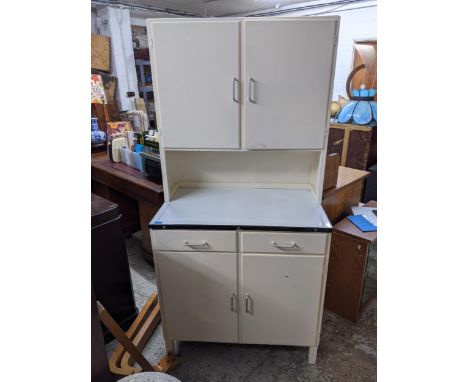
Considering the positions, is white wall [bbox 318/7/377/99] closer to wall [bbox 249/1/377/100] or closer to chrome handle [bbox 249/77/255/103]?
wall [bbox 249/1/377/100]

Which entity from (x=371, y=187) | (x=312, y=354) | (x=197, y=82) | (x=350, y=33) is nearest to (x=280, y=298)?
(x=312, y=354)

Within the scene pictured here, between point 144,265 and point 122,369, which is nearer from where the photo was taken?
point 122,369

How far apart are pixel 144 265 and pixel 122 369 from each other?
103cm

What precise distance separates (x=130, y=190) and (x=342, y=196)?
150 cm

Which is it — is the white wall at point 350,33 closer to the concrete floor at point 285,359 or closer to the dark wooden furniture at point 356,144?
the dark wooden furniture at point 356,144

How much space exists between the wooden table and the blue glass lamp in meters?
2.51

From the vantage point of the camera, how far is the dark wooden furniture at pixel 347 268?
68.2 inches

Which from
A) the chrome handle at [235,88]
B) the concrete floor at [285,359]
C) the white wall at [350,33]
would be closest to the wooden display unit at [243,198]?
the chrome handle at [235,88]

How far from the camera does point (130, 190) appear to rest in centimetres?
220

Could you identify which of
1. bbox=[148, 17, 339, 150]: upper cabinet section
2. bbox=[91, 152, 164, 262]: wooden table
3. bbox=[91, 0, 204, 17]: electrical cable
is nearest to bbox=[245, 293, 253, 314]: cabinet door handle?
bbox=[148, 17, 339, 150]: upper cabinet section

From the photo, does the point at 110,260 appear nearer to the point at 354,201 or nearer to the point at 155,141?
the point at 155,141

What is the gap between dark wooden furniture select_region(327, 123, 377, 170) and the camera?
3.34 m

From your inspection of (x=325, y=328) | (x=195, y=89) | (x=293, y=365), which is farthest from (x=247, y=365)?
(x=195, y=89)

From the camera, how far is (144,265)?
248cm
